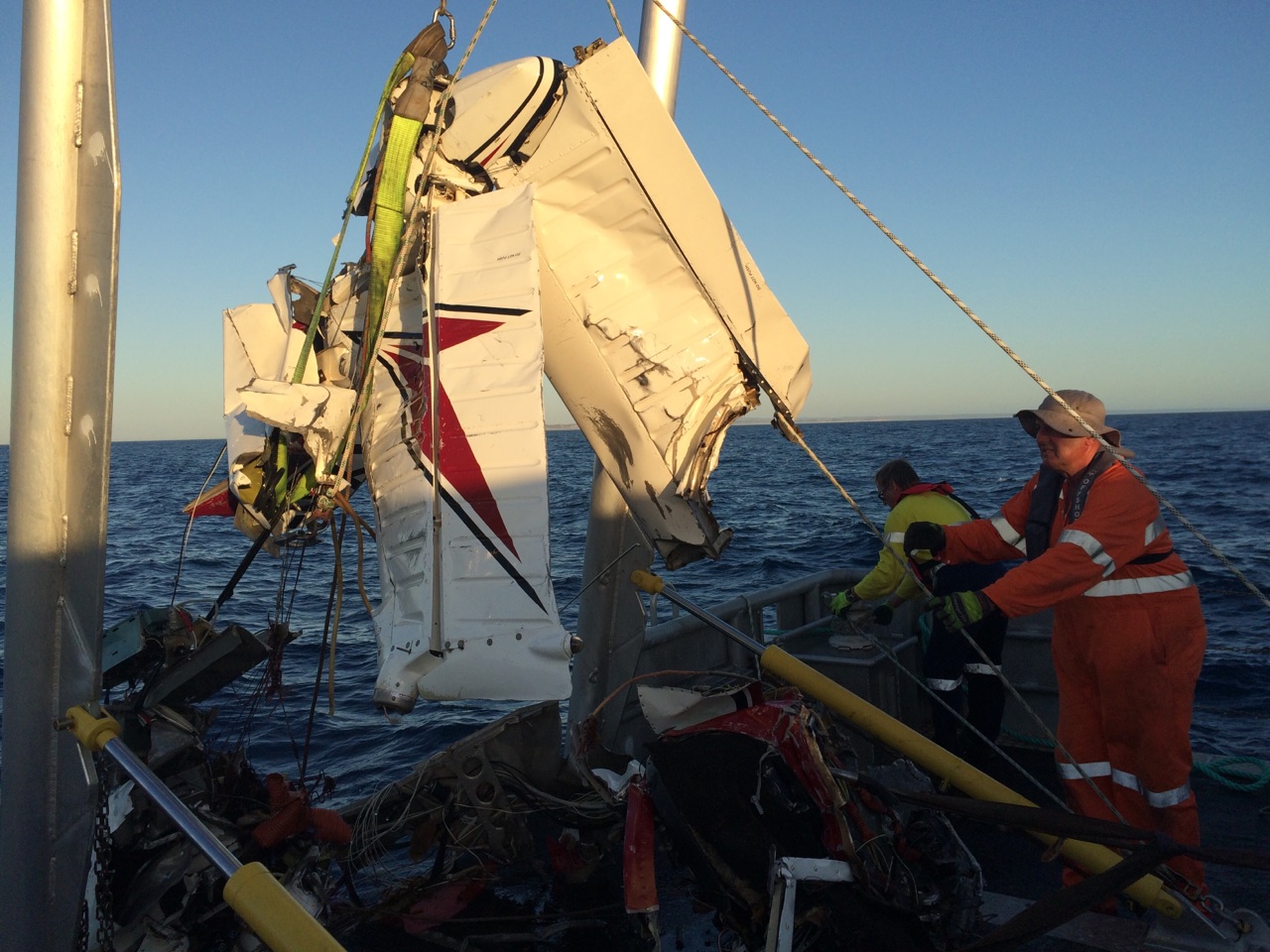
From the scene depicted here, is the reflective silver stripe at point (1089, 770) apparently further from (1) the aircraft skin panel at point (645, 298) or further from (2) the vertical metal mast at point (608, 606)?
(2) the vertical metal mast at point (608, 606)

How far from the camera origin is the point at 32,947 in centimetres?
300

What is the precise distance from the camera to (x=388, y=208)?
386cm

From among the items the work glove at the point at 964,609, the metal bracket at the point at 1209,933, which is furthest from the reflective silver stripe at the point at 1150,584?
the metal bracket at the point at 1209,933

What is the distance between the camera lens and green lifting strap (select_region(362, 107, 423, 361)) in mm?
3848

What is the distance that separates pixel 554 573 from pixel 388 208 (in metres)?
10.3

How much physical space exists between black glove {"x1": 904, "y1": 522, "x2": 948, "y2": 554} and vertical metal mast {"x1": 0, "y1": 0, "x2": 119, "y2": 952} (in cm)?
365

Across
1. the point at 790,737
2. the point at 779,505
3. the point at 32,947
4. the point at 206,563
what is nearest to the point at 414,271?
the point at 790,737

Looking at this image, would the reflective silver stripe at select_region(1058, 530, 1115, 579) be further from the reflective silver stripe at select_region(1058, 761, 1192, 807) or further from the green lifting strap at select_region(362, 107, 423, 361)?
the green lifting strap at select_region(362, 107, 423, 361)

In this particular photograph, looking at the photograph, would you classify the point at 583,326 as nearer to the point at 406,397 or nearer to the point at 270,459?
the point at 406,397

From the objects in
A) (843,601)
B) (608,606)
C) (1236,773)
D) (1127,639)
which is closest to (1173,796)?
(1127,639)

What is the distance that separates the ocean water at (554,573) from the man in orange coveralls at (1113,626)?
192cm

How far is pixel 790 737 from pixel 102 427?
2587mm

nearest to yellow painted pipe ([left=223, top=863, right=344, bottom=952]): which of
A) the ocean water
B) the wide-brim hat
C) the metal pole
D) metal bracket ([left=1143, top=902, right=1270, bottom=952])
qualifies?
the ocean water

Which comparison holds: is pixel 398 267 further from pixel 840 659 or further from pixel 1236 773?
pixel 1236 773
